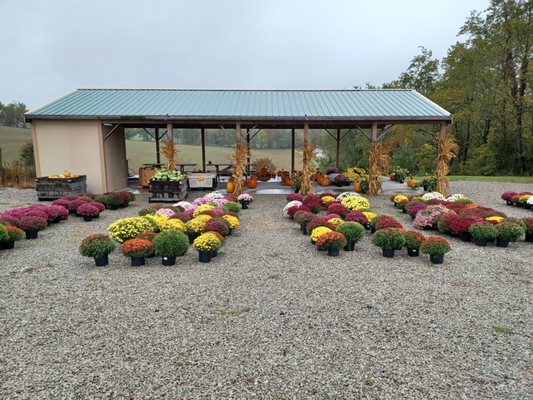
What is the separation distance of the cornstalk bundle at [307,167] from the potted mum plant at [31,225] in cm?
910

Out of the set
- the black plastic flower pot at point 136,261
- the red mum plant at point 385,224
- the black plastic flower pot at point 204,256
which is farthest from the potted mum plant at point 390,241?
the black plastic flower pot at point 136,261

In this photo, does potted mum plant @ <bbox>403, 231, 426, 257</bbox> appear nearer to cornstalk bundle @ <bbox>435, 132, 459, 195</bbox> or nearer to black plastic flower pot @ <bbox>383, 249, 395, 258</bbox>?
black plastic flower pot @ <bbox>383, 249, 395, 258</bbox>

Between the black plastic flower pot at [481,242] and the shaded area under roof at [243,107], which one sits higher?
the shaded area under roof at [243,107]

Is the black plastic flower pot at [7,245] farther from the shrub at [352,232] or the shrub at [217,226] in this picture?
the shrub at [352,232]

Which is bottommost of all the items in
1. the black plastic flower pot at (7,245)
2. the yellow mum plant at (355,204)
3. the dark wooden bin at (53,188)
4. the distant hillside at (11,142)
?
the black plastic flower pot at (7,245)

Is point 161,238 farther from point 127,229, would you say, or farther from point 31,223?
point 31,223

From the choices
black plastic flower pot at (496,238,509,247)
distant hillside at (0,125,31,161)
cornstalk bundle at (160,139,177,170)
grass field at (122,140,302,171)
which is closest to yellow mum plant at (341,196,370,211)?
black plastic flower pot at (496,238,509,247)

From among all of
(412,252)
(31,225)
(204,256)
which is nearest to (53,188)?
(31,225)

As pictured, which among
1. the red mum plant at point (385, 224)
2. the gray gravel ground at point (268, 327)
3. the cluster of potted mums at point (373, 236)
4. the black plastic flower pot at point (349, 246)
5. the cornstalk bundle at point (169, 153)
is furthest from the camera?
the cornstalk bundle at point (169, 153)

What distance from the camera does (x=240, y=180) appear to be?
1399cm

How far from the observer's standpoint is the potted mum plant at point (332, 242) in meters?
6.80

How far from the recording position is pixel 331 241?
22.3 ft

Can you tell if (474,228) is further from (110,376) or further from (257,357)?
(110,376)

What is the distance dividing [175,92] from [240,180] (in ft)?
24.1
